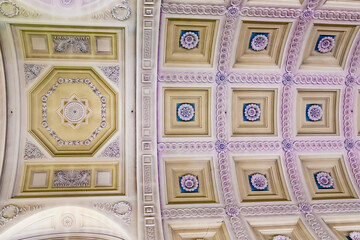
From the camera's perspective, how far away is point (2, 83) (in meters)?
8.12

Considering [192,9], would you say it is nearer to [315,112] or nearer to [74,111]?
[74,111]

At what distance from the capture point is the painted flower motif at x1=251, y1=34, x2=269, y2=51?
859cm

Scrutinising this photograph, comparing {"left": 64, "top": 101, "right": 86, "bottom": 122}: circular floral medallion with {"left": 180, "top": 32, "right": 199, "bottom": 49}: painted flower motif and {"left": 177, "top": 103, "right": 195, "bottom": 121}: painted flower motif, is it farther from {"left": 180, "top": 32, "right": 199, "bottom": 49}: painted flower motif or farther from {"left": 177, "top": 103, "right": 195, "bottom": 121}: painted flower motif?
{"left": 180, "top": 32, "right": 199, "bottom": 49}: painted flower motif

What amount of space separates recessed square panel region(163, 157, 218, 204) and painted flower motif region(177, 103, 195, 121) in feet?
3.45

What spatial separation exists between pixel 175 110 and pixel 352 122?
487 centimetres

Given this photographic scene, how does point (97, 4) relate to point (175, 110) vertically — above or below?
above

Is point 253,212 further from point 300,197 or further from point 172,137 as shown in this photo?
point 172,137

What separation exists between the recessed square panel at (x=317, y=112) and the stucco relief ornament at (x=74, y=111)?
18.3 feet

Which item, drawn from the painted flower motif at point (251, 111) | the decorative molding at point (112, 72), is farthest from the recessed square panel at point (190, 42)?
the painted flower motif at point (251, 111)

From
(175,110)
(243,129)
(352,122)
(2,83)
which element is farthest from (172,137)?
(352,122)

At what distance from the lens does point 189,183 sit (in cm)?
877

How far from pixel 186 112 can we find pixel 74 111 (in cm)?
280

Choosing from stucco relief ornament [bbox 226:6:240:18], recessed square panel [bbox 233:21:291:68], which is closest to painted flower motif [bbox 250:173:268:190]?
recessed square panel [bbox 233:21:291:68]

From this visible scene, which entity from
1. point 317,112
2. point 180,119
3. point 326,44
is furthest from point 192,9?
point 317,112
